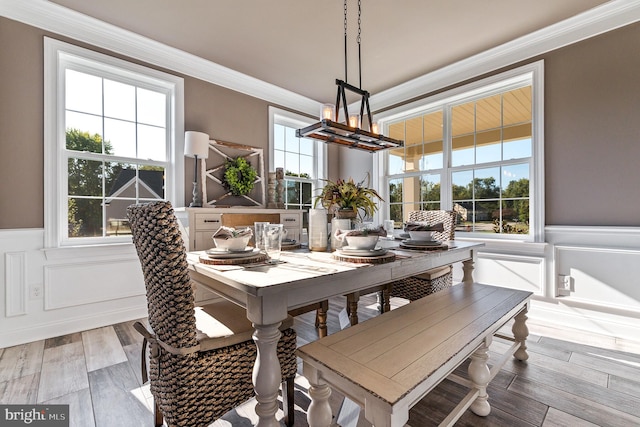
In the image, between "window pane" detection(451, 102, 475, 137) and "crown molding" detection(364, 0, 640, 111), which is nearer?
"crown molding" detection(364, 0, 640, 111)

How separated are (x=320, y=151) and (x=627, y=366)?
162 inches

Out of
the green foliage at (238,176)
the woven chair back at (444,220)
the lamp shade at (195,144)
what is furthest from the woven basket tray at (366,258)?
the green foliage at (238,176)

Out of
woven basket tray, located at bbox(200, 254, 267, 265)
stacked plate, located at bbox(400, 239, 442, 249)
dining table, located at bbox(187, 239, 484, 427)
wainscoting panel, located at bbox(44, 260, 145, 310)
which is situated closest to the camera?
dining table, located at bbox(187, 239, 484, 427)

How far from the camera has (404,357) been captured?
1135mm

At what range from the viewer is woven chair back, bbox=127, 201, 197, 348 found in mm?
1056

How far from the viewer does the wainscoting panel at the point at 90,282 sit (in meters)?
2.53

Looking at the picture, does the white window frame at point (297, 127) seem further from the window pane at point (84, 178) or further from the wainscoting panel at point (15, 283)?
the wainscoting panel at point (15, 283)

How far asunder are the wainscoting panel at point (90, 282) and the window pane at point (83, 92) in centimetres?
149

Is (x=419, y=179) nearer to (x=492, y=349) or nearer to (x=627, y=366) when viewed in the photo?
(x=492, y=349)

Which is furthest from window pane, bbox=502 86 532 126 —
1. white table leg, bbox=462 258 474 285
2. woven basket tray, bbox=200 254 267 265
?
woven basket tray, bbox=200 254 267 265

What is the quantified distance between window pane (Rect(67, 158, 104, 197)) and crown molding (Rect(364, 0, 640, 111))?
143 inches

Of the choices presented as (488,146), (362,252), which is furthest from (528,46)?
(362,252)

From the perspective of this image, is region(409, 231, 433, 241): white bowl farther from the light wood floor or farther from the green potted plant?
the light wood floor

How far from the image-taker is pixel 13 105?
239cm
